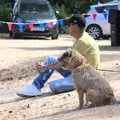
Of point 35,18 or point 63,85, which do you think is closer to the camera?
point 63,85

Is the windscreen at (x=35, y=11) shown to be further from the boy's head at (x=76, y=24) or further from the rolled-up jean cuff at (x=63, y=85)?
the boy's head at (x=76, y=24)

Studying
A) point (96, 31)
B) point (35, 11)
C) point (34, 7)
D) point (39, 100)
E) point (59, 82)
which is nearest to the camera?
point (39, 100)

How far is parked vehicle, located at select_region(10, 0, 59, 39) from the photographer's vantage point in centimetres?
2772

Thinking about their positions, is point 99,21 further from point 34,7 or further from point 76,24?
Result: point 76,24

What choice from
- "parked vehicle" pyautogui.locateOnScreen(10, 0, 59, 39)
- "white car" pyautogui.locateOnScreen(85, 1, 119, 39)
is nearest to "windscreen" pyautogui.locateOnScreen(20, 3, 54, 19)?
"parked vehicle" pyautogui.locateOnScreen(10, 0, 59, 39)

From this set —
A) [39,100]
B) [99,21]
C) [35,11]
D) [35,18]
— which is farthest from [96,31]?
[39,100]

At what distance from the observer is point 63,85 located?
1055 cm

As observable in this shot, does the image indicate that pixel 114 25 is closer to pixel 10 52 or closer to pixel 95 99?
pixel 10 52

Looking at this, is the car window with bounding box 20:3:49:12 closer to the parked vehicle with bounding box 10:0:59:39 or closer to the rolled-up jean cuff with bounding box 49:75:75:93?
the parked vehicle with bounding box 10:0:59:39

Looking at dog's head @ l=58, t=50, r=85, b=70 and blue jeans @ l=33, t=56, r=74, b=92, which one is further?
blue jeans @ l=33, t=56, r=74, b=92

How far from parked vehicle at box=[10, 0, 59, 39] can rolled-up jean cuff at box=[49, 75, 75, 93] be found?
17.0 meters

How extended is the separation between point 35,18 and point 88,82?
65.8 feet

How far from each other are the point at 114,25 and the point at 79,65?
38.8 feet

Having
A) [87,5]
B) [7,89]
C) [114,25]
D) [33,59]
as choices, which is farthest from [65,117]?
[87,5]
